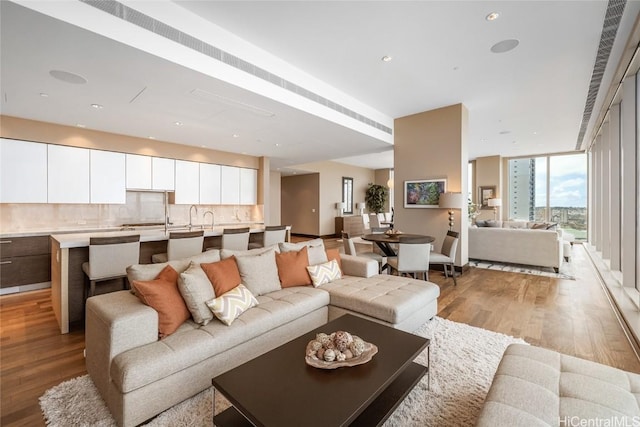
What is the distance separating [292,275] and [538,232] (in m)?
5.12

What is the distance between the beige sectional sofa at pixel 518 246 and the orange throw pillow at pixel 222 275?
219 inches

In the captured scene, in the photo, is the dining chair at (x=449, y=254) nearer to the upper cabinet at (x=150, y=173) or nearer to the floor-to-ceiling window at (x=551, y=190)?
the upper cabinet at (x=150, y=173)

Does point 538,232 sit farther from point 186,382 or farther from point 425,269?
point 186,382

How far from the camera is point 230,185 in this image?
7414mm

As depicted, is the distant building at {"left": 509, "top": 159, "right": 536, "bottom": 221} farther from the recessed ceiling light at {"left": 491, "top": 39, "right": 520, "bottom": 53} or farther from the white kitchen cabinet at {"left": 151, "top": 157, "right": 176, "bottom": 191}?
the white kitchen cabinet at {"left": 151, "top": 157, "right": 176, "bottom": 191}

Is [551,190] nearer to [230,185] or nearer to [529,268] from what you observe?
[529,268]

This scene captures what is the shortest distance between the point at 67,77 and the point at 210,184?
3957 millimetres

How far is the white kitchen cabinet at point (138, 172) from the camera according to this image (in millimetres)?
5711

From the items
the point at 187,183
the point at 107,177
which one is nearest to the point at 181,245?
the point at 107,177

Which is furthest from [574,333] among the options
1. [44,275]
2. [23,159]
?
[23,159]

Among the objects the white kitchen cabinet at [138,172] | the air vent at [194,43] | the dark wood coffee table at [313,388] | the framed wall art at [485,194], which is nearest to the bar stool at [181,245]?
the air vent at [194,43]

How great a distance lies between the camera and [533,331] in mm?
2979

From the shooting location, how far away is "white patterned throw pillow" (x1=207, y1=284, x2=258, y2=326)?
85.0 inches

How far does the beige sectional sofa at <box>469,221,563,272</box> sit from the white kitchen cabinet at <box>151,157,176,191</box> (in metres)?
6.81
